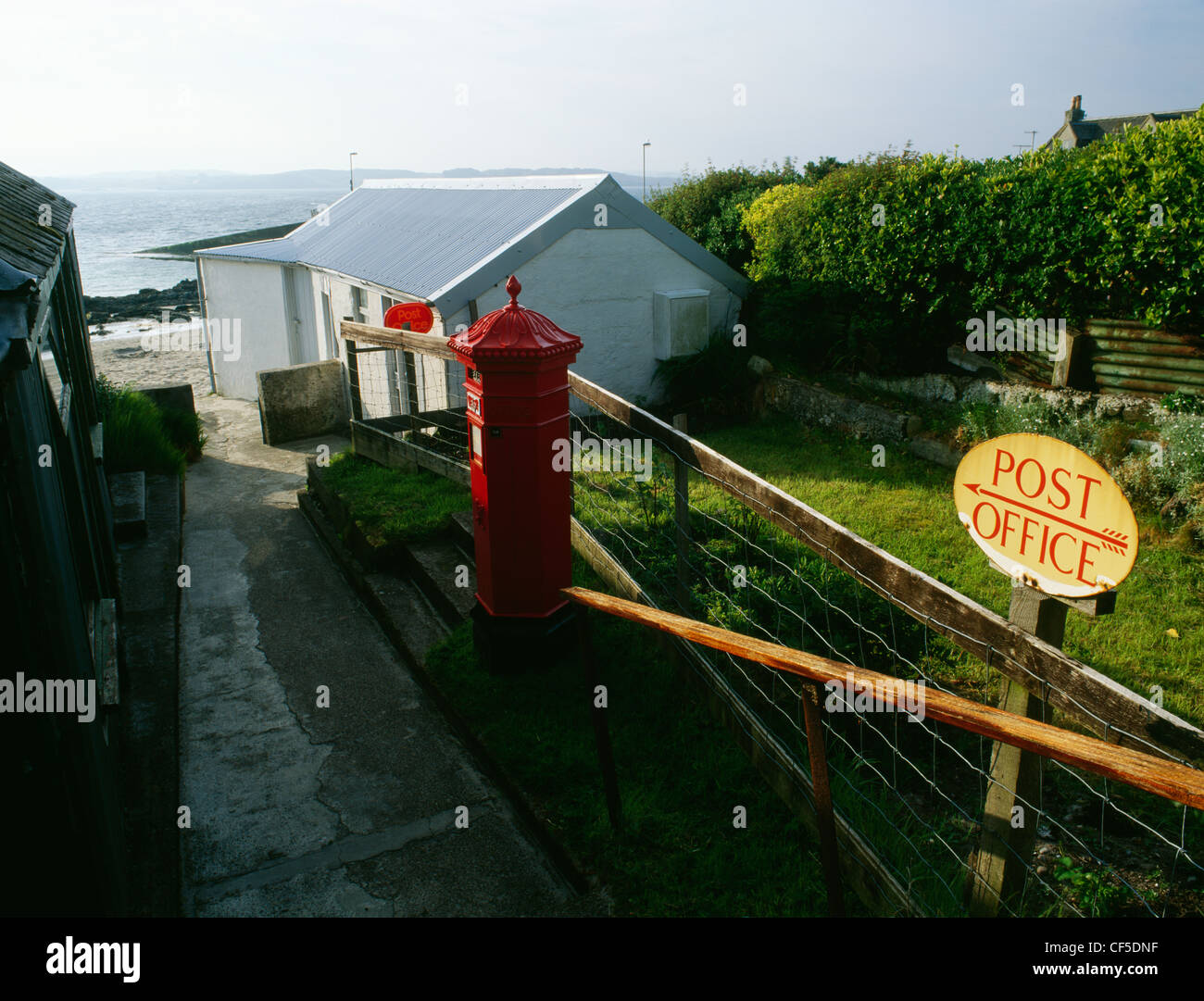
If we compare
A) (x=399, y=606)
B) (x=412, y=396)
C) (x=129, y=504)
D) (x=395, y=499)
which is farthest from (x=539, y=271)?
(x=399, y=606)

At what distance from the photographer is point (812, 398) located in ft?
39.7

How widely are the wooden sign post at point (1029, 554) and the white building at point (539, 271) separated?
28.5 ft

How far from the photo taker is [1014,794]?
260cm

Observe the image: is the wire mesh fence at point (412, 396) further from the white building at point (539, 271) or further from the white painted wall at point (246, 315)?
the white painted wall at point (246, 315)

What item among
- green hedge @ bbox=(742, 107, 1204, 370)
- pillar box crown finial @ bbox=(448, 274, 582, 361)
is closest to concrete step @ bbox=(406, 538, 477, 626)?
pillar box crown finial @ bbox=(448, 274, 582, 361)

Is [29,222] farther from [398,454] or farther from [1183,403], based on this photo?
[1183,403]

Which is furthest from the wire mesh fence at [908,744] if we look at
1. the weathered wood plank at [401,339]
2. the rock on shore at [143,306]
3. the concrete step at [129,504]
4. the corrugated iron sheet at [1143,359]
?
the rock on shore at [143,306]

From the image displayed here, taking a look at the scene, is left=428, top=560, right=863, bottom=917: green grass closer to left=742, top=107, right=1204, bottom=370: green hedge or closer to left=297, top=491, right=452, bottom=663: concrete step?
left=297, top=491, right=452, bottom=663: concrete step

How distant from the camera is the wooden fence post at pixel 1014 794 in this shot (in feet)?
8.11

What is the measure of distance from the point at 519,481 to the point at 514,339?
743 mm

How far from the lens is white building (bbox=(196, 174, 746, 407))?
39.4ft

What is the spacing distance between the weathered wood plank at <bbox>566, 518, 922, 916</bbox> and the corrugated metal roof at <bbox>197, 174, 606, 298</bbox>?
8.30 meters

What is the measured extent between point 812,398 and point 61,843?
10750 mm

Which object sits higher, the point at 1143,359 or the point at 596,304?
the point at 596,304
